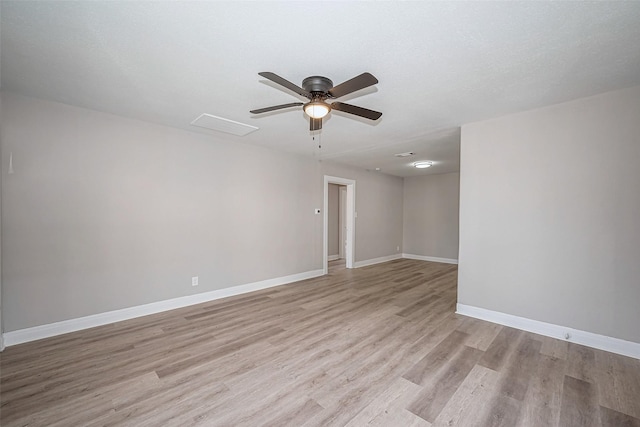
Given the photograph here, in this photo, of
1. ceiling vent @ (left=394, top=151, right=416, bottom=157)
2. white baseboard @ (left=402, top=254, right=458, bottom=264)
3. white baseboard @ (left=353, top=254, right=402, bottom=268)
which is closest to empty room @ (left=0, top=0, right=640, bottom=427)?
ceiling vent @ (left=394, top=151, right=416, bottom=157)

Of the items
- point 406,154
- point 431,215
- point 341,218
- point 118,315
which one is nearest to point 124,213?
point 118,315

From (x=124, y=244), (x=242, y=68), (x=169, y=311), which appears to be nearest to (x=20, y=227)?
(x=124, y=244)

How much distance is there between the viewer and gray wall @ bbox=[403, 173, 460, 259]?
23.7 ft

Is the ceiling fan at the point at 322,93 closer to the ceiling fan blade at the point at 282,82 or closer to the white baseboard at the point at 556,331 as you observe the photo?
the ceiling fan blade at the point at 282,82

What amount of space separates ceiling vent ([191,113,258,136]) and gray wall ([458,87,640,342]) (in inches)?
120

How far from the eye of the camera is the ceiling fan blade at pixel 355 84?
5.83 feet

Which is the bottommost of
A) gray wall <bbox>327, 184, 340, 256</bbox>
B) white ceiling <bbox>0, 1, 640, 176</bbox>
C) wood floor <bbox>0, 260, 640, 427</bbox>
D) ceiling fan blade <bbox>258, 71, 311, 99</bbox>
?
wood floor <bbox>0, 260, 640, 427</bbox>

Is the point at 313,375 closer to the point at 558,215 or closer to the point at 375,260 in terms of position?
the point at 558,215

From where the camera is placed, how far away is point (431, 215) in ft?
24.8

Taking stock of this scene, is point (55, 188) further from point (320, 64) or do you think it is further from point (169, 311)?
point (320, 64)

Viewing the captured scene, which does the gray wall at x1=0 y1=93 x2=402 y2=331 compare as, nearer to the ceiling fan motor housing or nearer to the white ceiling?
the white ceiling

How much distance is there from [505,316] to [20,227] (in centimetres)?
555

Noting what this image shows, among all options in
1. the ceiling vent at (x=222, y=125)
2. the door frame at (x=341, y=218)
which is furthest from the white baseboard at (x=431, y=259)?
the ceiling vent at (x=222, y=125)

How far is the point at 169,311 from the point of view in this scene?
3574mm
